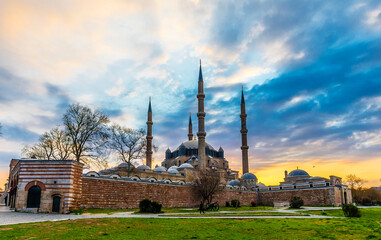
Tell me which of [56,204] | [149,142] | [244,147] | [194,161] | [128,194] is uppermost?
[149,142]

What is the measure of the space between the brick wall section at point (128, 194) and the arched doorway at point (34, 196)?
3.54 meters

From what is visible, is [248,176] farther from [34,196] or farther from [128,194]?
[34,196]

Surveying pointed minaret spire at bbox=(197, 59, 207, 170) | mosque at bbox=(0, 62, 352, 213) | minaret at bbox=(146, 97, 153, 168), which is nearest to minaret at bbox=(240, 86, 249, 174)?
mosque at bbox=(0, 62, 352, 213)

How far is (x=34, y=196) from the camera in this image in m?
17.5

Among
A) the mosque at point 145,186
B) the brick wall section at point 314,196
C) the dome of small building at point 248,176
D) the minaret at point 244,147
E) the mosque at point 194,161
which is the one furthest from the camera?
the minaret at point 244,147

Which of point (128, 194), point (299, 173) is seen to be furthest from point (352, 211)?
point (299, 173)

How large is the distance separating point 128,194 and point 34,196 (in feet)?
26.6

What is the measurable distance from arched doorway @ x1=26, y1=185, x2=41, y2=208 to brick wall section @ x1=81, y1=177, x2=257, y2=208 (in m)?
3.54

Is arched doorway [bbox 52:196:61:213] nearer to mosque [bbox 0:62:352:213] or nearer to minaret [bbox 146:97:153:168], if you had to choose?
mosque [bbox 0:62:352:213]

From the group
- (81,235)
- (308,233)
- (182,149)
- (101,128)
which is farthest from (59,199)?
(182,149)

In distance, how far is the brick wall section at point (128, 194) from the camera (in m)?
21.3

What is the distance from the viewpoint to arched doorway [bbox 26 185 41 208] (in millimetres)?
17406

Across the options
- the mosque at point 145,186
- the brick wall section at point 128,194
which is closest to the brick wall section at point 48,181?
the mosque at point 145,186

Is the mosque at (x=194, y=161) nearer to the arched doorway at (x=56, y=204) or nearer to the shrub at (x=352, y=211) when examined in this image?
the arched doorway at (x=56, y=204)
